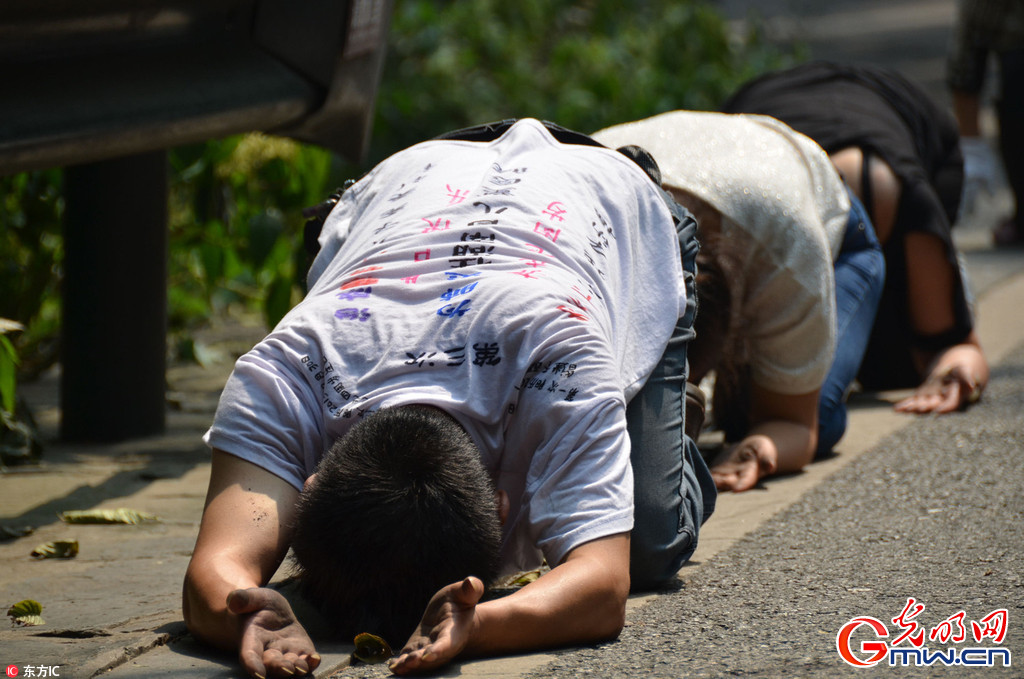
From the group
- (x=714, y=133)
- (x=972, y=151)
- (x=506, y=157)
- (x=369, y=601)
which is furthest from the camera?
Result: (x=972, y=151)

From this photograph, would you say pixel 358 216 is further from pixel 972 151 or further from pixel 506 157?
pixel 972 151

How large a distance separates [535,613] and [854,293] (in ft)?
5.80

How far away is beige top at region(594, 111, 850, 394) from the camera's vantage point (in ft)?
9.09

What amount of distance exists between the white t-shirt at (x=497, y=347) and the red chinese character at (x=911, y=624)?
0.43 meters

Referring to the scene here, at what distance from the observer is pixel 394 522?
168 cm

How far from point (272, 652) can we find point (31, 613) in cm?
59

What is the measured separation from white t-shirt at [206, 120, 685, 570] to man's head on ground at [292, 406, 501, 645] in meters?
0.09

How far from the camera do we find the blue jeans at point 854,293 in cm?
312

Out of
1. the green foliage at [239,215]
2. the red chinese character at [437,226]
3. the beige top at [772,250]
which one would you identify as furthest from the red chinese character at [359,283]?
the green foliage at [239,215]

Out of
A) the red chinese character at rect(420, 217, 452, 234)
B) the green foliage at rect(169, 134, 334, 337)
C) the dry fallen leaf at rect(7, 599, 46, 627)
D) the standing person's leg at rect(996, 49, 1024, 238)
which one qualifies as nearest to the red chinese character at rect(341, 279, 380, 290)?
the red chinese character at rect(420, 217, 452, 234)

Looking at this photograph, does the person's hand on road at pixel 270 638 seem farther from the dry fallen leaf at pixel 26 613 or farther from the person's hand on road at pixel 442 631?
the dry fallen leaf at pixel 26 613

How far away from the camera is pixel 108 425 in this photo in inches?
125

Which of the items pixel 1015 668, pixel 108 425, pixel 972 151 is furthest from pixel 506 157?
pixel 972 151

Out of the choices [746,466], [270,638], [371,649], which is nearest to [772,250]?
[746,466]
